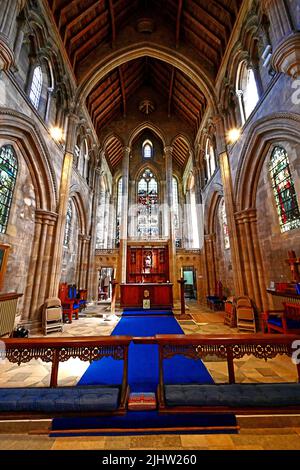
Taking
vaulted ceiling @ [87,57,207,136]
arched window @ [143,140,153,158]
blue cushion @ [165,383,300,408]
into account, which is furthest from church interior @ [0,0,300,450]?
arched window @ [143,140,153,158]

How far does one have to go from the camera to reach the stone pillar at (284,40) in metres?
3.78

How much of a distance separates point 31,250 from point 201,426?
623cm

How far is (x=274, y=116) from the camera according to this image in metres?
4.77

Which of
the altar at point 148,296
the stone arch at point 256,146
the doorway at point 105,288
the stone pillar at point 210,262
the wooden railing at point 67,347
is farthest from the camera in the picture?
the doorway at point 105,288

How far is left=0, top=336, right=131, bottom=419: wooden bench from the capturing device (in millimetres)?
1902

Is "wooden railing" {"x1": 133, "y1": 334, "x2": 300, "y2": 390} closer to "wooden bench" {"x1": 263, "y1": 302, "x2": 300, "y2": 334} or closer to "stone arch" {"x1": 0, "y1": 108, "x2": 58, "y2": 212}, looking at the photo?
"wooden bench" {"x1": 263, "y1": 302, "x2": 300, "y2": 334}

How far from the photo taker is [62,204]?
6.79m

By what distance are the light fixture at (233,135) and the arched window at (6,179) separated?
24.1 feet

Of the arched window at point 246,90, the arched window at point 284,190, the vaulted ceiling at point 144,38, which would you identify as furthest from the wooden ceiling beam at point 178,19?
the arched window at point 284,190

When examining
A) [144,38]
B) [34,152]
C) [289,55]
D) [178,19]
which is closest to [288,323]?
[289,55]

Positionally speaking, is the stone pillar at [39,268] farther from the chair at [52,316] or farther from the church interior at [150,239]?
the chair at [52,316]

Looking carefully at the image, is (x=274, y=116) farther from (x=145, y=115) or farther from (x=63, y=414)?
(x=145, y=115)

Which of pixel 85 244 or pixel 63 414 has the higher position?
pixel 85 244
